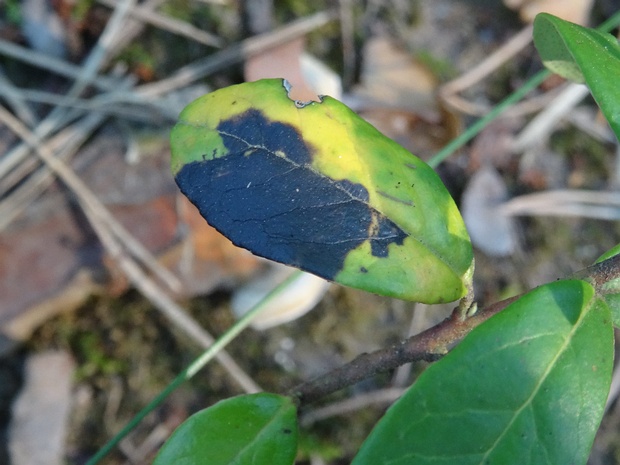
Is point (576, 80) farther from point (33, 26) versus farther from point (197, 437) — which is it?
point (33, 26)

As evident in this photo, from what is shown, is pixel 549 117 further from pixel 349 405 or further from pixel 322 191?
pixel 322 191

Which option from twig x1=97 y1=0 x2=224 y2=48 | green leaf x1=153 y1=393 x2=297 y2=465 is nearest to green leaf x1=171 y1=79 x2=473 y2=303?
green leaf x1=153 y1=393 x2=297 y2=465

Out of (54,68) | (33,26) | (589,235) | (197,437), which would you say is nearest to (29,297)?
(54,68)

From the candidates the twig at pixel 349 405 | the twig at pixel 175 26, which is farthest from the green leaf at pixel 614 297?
the twig at pixel 175 26

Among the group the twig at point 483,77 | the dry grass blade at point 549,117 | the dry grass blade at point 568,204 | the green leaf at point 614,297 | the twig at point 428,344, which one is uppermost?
the twig at point 428,344

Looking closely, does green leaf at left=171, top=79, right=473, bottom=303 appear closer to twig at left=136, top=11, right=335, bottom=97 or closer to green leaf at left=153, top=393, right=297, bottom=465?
green leaf at left=153, top=393, right=297, bottom=465

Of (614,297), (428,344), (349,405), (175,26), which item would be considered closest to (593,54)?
(614,297)

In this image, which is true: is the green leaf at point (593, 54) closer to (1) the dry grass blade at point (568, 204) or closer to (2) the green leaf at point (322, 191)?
(2) the green leaf at point (322, 191)
